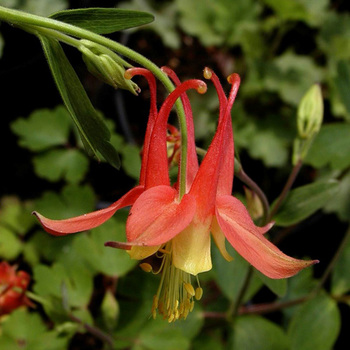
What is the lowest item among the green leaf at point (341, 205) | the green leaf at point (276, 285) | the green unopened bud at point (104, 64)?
the green leaf at point (341, 205)

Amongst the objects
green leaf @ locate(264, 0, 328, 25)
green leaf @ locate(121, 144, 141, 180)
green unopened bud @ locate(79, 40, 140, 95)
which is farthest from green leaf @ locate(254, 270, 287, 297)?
green leaf @ locate(264, 0, 328, 25)

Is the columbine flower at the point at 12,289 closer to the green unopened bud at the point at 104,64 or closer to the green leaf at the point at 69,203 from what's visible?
the green leaf at the point at 69,203

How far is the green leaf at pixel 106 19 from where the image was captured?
757 millimetres

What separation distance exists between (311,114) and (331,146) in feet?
1.54

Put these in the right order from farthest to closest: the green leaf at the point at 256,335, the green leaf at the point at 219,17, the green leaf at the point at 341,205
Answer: the green leaf at the point at 219,17 < the green leaf at the point at 341,205 < the green leaf at the point at 256,335

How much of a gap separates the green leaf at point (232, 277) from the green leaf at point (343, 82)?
1.76 ft

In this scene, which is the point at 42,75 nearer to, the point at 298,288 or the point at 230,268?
the point at 230,268

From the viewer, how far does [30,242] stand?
58.5 inches

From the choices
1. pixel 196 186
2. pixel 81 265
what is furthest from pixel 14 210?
pixel 196 186

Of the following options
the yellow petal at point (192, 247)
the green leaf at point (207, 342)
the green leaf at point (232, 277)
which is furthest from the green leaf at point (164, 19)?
the yellow petal at point (192, 247)

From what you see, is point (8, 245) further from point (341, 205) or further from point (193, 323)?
point (341, 205)

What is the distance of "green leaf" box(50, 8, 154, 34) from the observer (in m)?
0.76

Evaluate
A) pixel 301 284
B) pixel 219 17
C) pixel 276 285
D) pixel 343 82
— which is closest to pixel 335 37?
pixel 219 17

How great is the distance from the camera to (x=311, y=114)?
1020 millimetres
